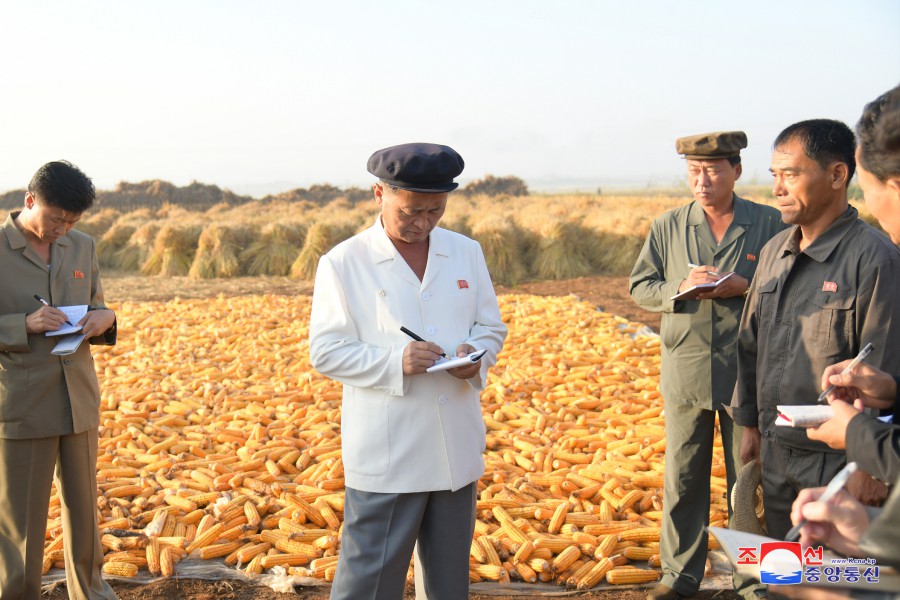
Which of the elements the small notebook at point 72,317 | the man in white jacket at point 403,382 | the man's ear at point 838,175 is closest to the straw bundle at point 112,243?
the small notebook at point 72,317

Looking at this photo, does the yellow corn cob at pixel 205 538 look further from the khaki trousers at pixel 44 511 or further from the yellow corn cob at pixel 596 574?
the yellow corn cob at pixel 596 574

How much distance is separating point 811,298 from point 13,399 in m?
3.42

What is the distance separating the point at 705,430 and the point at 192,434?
378 cm

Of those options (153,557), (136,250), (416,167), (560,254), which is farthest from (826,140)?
(136,250)

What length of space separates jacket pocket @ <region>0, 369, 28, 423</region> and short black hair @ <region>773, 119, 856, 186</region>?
346cm

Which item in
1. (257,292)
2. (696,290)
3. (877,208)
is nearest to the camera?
(877,208)

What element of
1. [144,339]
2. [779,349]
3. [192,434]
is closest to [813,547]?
[779,349]

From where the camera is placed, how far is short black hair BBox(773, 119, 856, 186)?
2.93 metres

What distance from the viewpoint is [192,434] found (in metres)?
5.74

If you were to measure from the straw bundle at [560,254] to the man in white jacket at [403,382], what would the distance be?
12.0 metres

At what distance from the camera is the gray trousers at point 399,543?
9.03 ft

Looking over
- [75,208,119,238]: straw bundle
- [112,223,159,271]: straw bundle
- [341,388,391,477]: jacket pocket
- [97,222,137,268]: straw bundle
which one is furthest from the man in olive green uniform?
[75,208,119,238]: straw bundle

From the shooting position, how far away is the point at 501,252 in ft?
47.8

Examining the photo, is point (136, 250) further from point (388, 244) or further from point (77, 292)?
point (388, 244)
